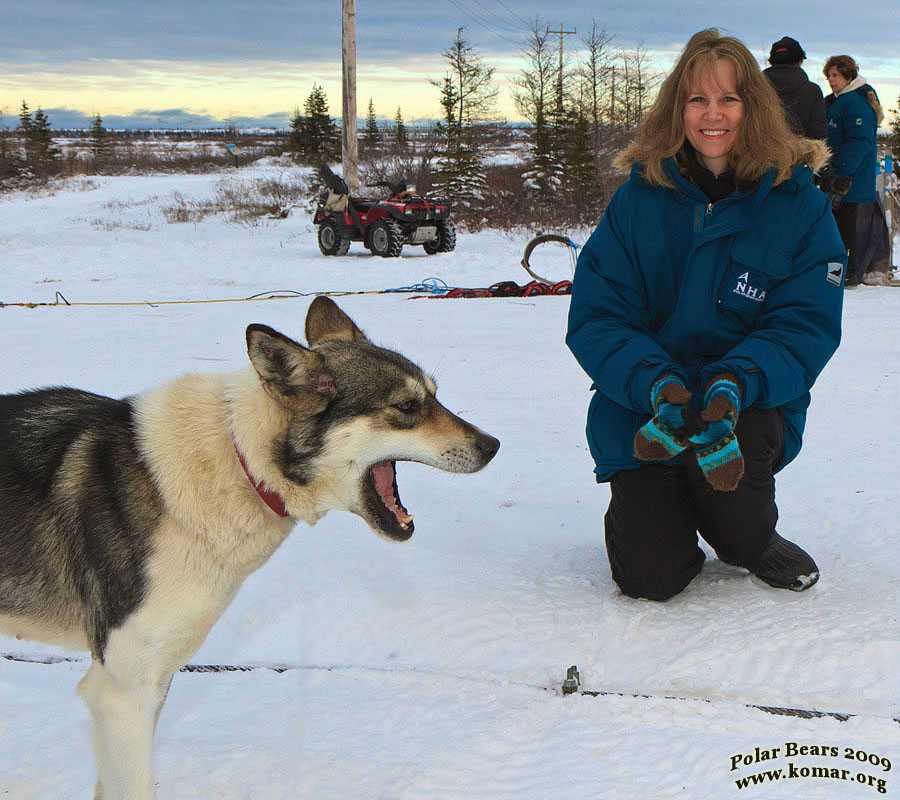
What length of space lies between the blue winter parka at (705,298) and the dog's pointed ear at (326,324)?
2.55ft

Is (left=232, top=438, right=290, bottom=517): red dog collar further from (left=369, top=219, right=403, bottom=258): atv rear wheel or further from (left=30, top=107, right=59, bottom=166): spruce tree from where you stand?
(left=30, top=107, right=59, bottom=166): spruce tree

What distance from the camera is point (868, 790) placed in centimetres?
181

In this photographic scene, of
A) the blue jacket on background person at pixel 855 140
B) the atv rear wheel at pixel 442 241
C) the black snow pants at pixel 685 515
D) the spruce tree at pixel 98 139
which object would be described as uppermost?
the spruce tree at pixel 98 139

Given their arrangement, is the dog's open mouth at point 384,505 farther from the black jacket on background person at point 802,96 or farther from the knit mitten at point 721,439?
the black jacket on background person at point 802,96

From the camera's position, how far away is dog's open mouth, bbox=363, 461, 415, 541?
2051 millimetres

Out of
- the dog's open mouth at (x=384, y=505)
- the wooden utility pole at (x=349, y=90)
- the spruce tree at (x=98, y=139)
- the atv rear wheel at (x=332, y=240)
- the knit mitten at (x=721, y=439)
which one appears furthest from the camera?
the spruce tree at (x=98, y=139)

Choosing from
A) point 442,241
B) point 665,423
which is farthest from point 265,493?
point 442,241

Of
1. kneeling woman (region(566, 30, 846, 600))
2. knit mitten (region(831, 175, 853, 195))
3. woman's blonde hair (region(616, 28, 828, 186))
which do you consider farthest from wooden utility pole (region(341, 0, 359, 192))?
kneeling woman (region(566, 30, 846, 600))

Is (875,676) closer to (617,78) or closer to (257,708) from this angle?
(257,708)

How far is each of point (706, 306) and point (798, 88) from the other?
4.93m

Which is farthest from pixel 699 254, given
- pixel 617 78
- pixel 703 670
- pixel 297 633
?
pixel 617 78

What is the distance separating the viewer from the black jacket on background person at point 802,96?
6547 millimetres

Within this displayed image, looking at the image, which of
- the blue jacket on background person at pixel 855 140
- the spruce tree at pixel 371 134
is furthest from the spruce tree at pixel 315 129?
the blue jacket on background person at pixel 855 140

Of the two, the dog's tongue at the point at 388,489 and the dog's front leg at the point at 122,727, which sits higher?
the dog's tongue at the point at 388,489
